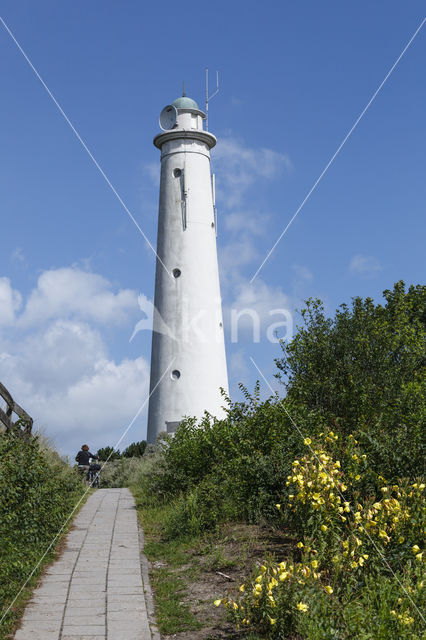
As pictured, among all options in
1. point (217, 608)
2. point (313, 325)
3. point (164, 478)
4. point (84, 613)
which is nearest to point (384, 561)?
point (217, 608)

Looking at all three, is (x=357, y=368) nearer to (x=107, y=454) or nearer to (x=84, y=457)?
(x=84, y=457)

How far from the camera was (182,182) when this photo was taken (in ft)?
84.6

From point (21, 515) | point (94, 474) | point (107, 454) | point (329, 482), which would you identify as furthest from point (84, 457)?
point (329, 482)

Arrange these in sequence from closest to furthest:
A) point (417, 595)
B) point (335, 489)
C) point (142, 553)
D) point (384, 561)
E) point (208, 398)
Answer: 1. point (417, 595)
2. point (384, 561)
3. point (335, 489)
4. point (142, 553)
5. point (208, 398)

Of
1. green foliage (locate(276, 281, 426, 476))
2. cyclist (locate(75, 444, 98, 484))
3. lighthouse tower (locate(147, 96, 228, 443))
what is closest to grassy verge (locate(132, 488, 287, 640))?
green foliage (locate(276, 281, 426, 476))

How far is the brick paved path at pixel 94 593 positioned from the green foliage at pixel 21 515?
0.29 m

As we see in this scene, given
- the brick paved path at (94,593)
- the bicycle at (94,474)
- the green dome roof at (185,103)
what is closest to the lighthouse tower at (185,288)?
the green dome roof at (185,103)

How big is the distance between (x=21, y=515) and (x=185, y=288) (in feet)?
54.9

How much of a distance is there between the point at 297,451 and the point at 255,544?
206 centimetres

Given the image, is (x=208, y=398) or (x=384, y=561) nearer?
(x=384, y=561)

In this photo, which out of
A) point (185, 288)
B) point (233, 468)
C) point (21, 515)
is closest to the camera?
point (21, 515)

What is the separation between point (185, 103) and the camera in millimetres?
26969

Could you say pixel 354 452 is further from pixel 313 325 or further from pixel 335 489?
pixel 313 325

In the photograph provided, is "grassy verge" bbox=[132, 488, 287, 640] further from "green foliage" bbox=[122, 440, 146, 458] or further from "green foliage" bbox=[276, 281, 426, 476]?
"green foliage" bbox=[122, 440, 146, 458]
